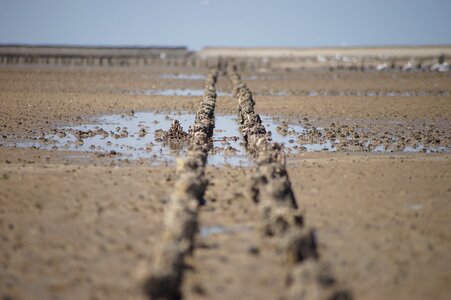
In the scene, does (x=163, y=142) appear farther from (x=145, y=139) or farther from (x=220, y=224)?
(x=220, y=224)

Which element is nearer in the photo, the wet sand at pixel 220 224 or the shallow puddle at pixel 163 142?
the wet sand at pixel 220 224

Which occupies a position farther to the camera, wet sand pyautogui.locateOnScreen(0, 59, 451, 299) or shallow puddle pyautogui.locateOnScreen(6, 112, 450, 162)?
shallow puddle pyautogui.locateOnScreen(6, 112, 450, 162)

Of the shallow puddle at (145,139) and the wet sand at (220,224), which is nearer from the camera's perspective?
the wet sand at (220,224)

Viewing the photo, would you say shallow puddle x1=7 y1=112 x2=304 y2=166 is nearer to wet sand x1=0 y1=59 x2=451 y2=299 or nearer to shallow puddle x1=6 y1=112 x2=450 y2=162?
shallow puddle x1=6 y1=112 x2=450 y2=162

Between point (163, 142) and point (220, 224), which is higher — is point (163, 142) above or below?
below

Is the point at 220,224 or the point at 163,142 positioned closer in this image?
the point at 220,224

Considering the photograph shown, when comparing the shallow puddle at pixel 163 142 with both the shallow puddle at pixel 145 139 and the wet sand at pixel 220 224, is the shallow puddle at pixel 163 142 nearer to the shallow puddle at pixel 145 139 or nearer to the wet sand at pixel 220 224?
the shallow puddle at pixel 145 139

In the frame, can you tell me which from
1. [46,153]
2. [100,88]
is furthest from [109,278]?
[100,88]

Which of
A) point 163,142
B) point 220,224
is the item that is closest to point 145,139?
point 163,142

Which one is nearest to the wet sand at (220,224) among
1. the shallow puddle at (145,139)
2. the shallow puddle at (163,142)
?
the shallow puddle at (163,142)

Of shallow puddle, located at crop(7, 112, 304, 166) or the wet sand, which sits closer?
the wet sand

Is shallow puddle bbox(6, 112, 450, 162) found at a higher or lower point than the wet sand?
lower

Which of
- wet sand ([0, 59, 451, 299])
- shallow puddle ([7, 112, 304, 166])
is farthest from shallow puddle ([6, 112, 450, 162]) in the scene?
wet sand ([0, 59, 451, 299])

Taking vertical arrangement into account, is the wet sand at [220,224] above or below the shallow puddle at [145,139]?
above
